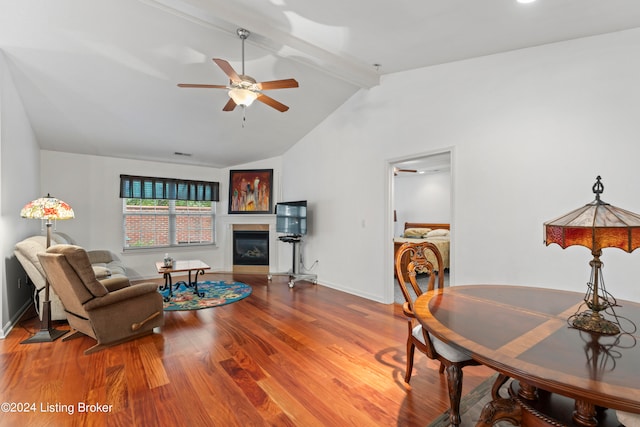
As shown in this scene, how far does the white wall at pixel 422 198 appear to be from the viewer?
24.3 feet

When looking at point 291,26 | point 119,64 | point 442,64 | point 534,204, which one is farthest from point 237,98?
point 534,204

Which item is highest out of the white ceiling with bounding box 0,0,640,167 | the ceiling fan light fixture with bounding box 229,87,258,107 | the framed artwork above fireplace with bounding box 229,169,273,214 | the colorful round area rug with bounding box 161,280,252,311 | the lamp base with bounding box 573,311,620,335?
the white ceiling with bounding box 0,0,640,167

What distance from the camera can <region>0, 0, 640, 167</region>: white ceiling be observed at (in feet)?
8.02

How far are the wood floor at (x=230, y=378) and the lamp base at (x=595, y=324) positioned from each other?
3.45ft

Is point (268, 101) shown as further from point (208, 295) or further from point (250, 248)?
point (250, 248)

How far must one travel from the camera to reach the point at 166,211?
6.22 m

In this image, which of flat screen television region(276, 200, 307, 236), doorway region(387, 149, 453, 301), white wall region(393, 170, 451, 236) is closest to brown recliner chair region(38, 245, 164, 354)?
flat screen television region(276, 200, 307, 236)

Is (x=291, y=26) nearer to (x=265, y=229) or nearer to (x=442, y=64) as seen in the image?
(x=442, y=64)

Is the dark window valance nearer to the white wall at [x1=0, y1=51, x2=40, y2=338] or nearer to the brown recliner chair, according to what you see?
the white wall at [x1=0, y1=51, x2=40, y2=338]

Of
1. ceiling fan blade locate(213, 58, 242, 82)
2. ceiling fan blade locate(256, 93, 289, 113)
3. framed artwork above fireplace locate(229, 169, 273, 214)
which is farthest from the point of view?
framed artwork above fireplace locate(229, 169, 273, 214)

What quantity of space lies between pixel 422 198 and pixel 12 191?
7.74 meters

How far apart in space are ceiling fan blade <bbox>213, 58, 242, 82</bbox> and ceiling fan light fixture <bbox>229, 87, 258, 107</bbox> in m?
0.10

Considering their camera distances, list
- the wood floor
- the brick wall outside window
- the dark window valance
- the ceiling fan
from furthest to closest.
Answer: the brick wall outside window
the dark window valance
the ceiling fan
the wood floor

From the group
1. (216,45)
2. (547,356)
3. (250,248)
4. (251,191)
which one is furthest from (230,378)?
(251,191)
